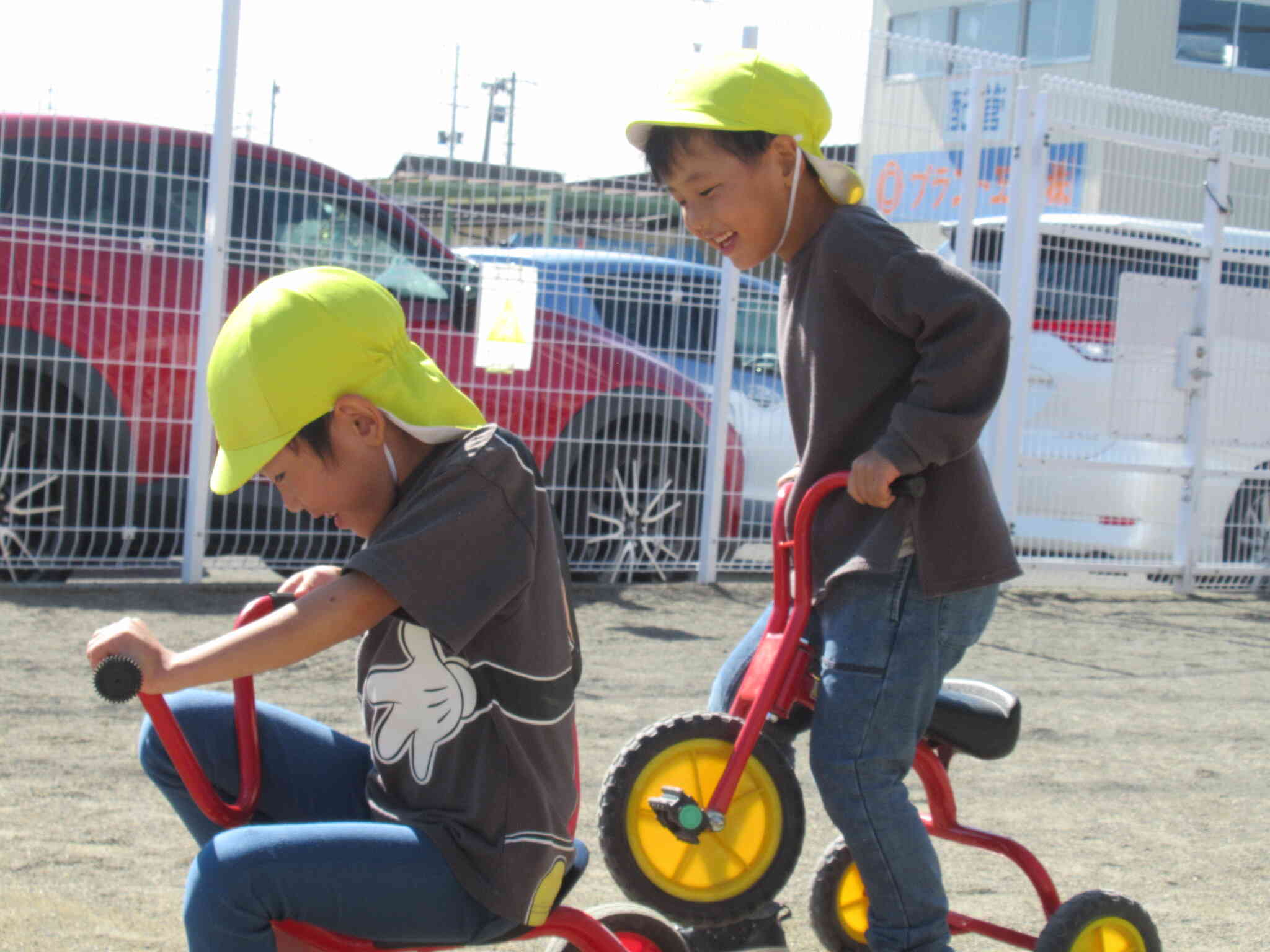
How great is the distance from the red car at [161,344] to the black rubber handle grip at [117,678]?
5057 mm

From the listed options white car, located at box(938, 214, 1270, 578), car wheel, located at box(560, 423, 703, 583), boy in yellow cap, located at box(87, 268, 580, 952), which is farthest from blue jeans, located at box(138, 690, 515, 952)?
white car, located at box(938, 214, 1270, 578)

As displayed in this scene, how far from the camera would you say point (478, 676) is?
6.94 feet

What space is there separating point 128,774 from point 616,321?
4260 mm

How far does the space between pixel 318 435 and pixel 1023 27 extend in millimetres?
27027

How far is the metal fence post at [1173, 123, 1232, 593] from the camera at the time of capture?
909cm


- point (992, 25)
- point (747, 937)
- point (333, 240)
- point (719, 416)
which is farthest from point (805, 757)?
point (992, 25)

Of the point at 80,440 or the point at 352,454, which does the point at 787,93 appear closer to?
the point at 352,454

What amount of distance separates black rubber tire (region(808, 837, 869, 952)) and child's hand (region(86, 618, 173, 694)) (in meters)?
1.57

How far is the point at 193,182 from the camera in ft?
22.9

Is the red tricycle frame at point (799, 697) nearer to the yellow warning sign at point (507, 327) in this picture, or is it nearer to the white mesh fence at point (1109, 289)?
the yellow warning sign at point (507, 327)

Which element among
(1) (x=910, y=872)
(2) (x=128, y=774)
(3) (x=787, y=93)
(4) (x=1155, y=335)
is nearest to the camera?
(1) (x=910, y=872)

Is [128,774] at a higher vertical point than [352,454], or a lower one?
lower

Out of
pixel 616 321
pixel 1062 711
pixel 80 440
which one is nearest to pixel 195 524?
pixel 80 440

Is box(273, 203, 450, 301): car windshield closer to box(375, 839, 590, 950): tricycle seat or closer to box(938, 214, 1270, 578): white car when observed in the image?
box(938, 214, 1270, 578): white car
